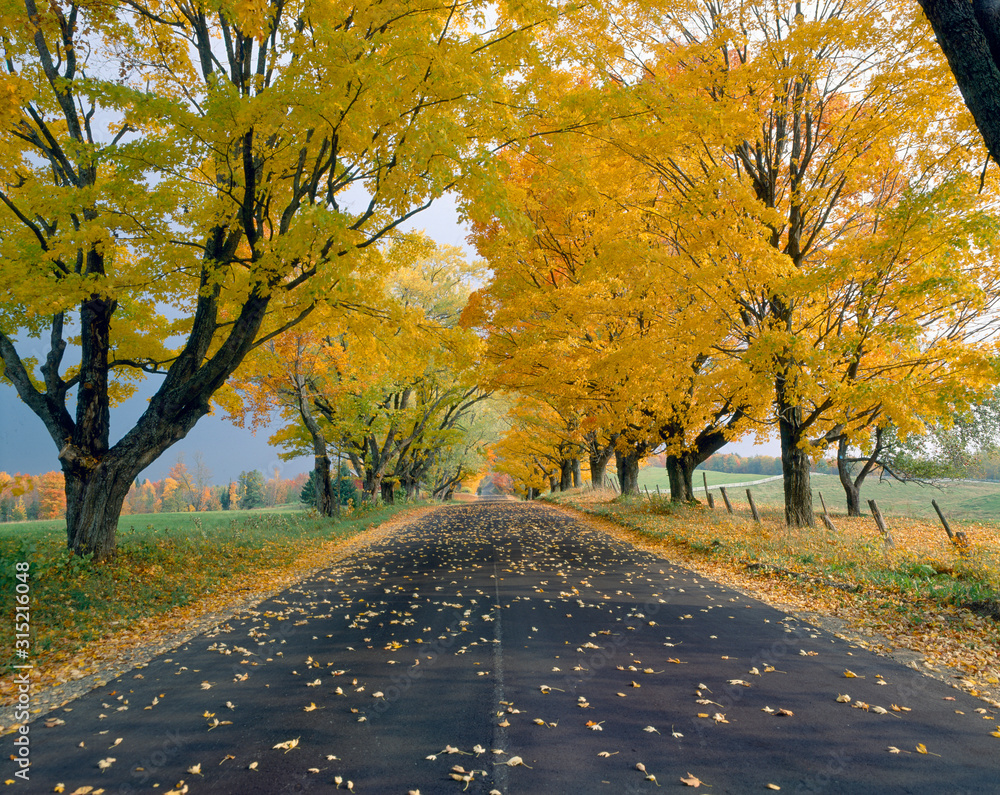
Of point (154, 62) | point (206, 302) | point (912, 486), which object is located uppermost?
point (154, 62)

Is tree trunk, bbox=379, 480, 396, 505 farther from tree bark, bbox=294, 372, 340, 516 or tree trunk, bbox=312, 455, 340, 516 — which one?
tree trunk, bbox=312, 455, 340, 516

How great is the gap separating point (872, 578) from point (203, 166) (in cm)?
1245

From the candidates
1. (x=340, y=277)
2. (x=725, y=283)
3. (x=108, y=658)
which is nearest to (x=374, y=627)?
(x=108, y=658)

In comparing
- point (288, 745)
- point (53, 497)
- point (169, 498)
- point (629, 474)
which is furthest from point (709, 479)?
point (169, 498)

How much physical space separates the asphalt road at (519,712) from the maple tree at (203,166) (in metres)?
4.93

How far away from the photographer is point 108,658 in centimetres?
524

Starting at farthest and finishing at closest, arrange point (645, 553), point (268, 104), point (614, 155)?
point (645, 553) → point (614, 155) → point (268, 104)

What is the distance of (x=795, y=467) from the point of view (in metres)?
11.5

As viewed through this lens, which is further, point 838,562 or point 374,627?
point 838,562

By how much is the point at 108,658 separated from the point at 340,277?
18.9 ft

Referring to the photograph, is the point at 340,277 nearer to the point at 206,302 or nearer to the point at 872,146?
the point at 206,302

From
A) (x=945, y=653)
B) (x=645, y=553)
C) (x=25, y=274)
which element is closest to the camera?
(x=945, y=653)

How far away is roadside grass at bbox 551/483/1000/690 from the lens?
5.48m

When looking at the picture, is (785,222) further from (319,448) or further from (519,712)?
(319,448)
